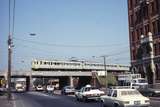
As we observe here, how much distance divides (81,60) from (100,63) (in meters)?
8.82

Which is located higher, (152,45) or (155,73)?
(152,45)

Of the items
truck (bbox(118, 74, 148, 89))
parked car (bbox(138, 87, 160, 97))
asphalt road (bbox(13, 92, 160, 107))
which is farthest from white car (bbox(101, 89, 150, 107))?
truck (bbox(118, 74, 148, 89))

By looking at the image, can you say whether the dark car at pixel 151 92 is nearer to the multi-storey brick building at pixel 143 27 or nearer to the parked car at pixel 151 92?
the parked car at pixel 151 92

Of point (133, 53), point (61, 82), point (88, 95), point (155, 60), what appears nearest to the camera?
point (88, 95)

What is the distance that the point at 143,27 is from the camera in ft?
218

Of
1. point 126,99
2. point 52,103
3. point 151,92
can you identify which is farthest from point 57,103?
point 126,99

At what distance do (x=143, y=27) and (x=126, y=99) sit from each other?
46.7m

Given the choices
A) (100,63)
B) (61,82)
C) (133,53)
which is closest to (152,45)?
(133,53)

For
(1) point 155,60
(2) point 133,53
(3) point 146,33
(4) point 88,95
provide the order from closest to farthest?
(4) point 88,95 < (1) point 155,60 < (3) point 146,33 < (2) point 133,53

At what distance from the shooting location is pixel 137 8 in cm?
6838

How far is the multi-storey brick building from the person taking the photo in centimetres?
6154

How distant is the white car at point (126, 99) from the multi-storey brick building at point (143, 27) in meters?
38.5

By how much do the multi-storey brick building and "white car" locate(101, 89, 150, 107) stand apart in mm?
38546

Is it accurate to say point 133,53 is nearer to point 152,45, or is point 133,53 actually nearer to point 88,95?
point 152,45
